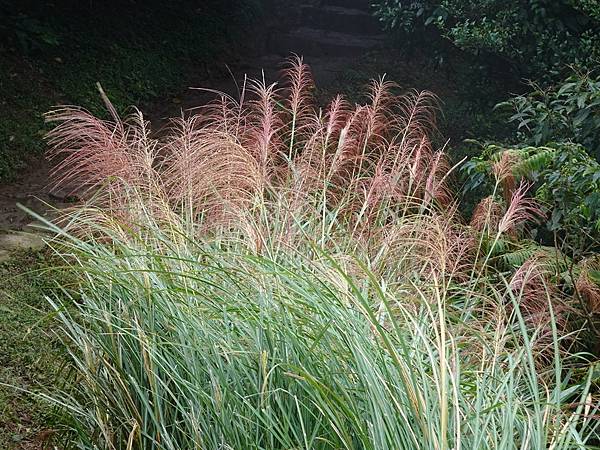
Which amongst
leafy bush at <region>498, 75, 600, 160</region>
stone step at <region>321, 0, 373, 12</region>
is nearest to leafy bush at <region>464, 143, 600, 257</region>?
leafy bush at <region>498, 75, 600, 160</region>

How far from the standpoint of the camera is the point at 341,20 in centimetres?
1123

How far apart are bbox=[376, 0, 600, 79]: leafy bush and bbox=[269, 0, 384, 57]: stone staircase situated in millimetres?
2374

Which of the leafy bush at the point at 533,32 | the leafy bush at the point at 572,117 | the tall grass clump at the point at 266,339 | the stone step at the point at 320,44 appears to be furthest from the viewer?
the stone step at the point at 320,44

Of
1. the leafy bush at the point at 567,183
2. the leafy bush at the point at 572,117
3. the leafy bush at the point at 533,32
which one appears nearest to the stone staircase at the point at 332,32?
the leafy bush at the point at 533,32

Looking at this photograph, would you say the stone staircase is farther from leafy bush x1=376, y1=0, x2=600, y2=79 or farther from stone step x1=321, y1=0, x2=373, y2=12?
leafy bush x1=376, y1=0, x2=600, y2=79

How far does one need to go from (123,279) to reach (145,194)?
68 centimetres

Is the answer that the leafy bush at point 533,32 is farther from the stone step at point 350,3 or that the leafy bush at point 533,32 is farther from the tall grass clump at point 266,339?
the tall grass clump at point 266,339

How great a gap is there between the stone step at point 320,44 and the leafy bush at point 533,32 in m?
2.28

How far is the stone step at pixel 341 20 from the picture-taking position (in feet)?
36.7

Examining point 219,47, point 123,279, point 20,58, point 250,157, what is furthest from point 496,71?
point 123,279

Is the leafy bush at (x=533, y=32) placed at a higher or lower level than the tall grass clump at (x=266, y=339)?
higher

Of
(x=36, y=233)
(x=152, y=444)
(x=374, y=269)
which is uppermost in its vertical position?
(x=374, y=269)

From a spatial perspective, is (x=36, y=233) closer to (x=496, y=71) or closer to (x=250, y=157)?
(x=250, y=157)

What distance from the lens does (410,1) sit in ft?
30.7
